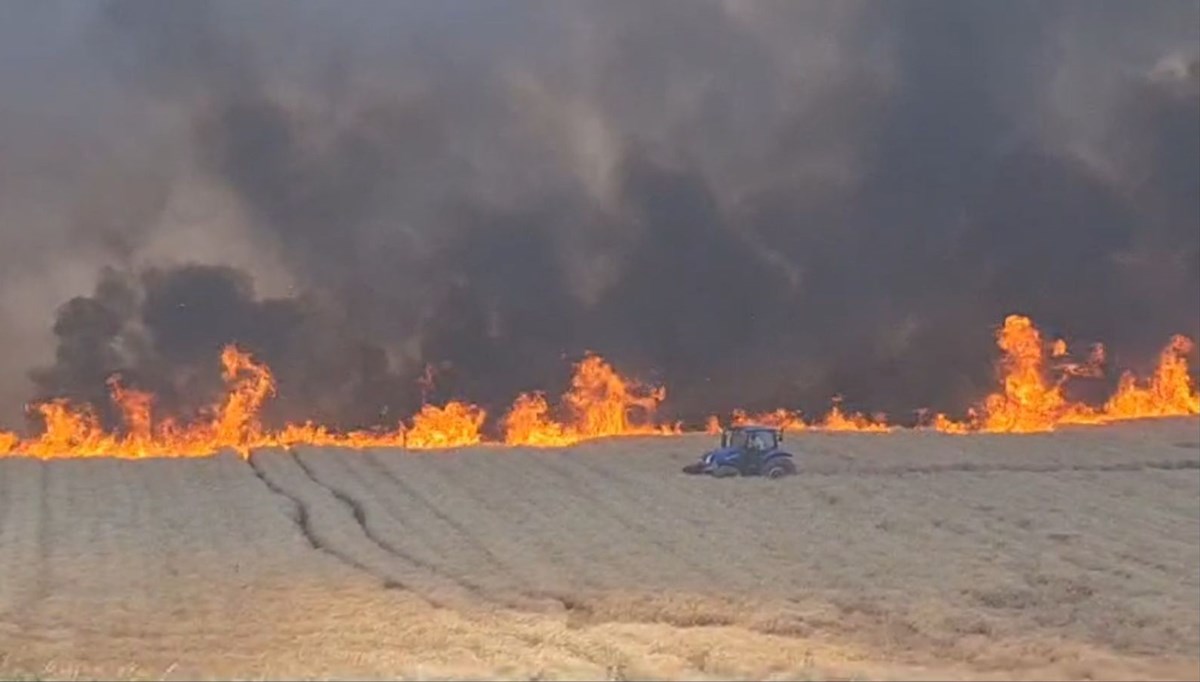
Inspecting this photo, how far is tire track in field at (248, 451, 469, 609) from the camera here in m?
Answer: 31.5

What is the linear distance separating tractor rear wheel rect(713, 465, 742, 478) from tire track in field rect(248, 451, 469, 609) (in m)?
11.3

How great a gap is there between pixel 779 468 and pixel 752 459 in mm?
890

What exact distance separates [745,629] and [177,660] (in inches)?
357

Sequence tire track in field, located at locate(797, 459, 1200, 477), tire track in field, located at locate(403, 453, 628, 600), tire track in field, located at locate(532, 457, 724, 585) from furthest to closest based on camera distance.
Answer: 1. tire track in field, located at locate(797, 459, 1200, 477)
2. tire track in field, located at locate(532, 457, 724, 585)
3. tire track in field, located at locate(403, 453, 628, 600)

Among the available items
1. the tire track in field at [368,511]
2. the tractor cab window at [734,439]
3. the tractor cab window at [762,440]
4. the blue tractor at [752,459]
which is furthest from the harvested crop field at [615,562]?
the tractor cab window at [734,439]

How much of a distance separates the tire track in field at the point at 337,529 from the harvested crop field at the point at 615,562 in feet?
0.51

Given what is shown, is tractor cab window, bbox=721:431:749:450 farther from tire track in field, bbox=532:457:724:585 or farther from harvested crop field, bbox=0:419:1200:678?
tire track in field, bbox=532:457:724:585

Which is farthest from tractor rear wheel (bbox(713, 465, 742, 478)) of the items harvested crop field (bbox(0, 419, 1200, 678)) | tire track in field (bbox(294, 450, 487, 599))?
tire track in field (bbox(294, 450, 487, 599))

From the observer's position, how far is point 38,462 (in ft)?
181

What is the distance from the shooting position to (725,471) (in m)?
48.0

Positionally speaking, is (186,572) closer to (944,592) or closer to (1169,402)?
(944,592)

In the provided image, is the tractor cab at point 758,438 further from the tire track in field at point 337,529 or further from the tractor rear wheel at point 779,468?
the tire track in field at point 337,529

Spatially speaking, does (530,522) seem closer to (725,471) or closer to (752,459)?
(725,471)

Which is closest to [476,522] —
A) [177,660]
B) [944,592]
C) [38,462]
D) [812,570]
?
[812,570]
